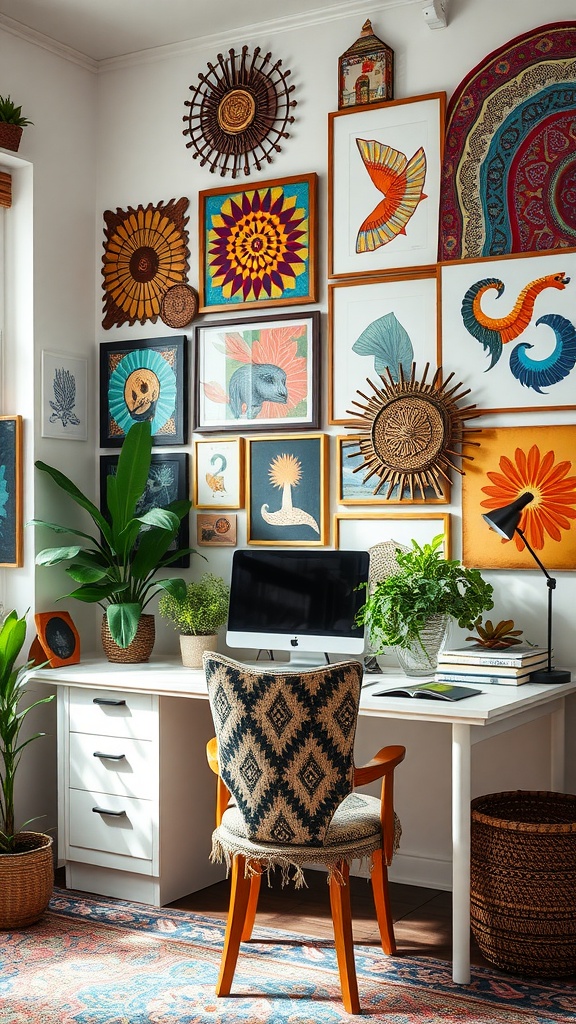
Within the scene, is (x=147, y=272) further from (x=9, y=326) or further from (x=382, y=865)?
(x=382, y=865)

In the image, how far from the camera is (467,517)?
3572 mm

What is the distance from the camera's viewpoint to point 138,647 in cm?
391

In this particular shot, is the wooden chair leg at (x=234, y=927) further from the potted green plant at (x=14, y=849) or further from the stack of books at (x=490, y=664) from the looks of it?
the stack of books at (x=490, y=664)

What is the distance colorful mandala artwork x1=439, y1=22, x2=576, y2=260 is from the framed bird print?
0.07 meters

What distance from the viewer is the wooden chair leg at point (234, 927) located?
2.83 metres

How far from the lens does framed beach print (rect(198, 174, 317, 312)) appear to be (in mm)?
3889

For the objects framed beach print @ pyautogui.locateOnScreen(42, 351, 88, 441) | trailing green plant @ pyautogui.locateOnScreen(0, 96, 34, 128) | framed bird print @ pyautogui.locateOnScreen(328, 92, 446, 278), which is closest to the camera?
framed bird print @ pyautogui.locateOnScreen(328, 92, 446, 278)

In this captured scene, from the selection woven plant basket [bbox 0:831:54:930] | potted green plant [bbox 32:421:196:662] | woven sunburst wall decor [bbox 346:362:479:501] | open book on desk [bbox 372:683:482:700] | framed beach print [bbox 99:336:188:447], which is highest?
framed beach print [bbox 99:336:188:447]

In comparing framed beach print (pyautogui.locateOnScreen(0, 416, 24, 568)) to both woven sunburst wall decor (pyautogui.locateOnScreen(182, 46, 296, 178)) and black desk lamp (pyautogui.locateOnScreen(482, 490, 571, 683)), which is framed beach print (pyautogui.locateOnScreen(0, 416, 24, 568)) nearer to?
woven sunburst wall decor (pyautogui.locateOnScreen(182, 46, 296, 178))

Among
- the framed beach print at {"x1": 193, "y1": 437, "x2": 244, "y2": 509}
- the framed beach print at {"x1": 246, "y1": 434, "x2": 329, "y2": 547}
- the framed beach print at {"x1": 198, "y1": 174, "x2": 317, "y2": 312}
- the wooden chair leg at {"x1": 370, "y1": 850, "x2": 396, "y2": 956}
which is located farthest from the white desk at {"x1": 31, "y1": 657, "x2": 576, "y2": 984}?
the framed beach print at {"x1": 198, "y1": 174, "x2": 317, "y2": 312}

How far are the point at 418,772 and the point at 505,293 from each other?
63.7 inches

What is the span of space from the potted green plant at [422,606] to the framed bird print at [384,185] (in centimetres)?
106

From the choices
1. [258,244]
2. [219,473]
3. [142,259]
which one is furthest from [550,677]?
[142,259]

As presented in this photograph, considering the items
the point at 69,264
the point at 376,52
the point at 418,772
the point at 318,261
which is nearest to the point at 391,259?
the point at 318,261
